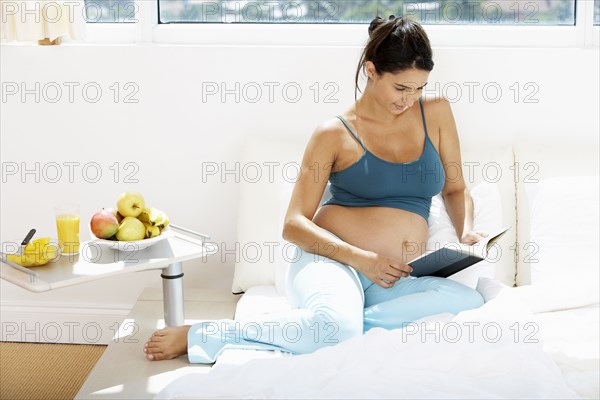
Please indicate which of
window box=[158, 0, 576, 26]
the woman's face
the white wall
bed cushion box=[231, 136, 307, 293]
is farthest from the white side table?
window box=[158, 0, 576, 26]

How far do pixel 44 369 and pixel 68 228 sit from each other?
2.51 ft

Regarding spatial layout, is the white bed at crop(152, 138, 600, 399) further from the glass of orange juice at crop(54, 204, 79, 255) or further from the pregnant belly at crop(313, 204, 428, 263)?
the glass of orange juice at crop(54, 204, 79, 255)

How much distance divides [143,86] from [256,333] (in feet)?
3.97

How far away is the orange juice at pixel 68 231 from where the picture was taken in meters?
2.44

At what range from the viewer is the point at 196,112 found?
304 centimetres

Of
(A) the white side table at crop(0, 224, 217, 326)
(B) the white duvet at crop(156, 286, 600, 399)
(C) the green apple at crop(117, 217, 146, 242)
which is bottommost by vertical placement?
(B) the white duvet at crop(156, 286, 600, 399)

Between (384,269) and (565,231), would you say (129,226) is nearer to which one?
(384,269)

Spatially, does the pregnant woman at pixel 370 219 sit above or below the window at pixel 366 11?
below

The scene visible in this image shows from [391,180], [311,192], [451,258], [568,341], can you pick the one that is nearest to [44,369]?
[311,192]

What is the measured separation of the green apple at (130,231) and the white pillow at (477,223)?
878 millimetres

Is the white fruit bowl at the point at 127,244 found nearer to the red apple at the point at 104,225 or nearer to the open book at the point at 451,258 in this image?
the red apple at the point at 104,225

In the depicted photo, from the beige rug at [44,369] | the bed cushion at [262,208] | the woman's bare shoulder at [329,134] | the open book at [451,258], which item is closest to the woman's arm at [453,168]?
the open book at [451,258]

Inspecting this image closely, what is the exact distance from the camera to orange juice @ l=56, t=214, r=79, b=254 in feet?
8.02

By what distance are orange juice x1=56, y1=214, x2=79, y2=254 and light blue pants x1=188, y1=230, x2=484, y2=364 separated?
47cm
